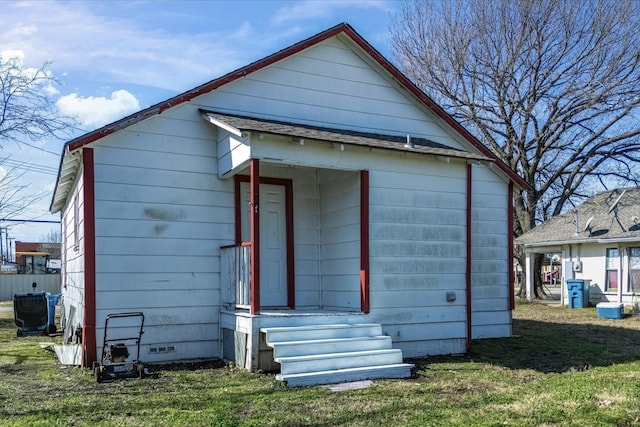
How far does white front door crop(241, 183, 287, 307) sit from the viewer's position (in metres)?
9.48

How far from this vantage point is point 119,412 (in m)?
5.51

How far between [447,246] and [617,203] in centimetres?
1379

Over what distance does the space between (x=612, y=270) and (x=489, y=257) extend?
976 cm

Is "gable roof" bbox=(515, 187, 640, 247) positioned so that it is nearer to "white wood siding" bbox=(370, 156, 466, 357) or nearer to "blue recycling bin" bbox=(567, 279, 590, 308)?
"blue recycling bin" bbox=(567, 279, 590, 308)

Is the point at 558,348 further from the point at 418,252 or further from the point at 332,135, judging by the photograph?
the point at 332,135

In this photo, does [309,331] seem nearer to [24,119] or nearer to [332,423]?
[332,423]

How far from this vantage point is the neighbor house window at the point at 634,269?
58.6ft

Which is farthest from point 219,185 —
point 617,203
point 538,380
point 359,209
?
point 617,203

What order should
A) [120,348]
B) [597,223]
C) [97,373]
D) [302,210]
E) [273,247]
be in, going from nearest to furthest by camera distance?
[97,373] < [120,348] < [273,247] < [302,210] < [597,223]

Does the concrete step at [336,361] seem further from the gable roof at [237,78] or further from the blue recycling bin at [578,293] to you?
the blue recycling bin at [578,293]

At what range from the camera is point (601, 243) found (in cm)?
1911

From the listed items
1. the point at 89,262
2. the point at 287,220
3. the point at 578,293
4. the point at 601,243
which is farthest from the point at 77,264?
the point at 601,243

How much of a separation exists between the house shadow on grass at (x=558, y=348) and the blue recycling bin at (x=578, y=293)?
225 inches

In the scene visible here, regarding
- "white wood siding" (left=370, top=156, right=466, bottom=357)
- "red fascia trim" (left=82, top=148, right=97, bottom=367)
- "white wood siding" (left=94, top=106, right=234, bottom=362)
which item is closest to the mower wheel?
"red fascia trim" (left=82, top=148, right=97, bottom=367)
